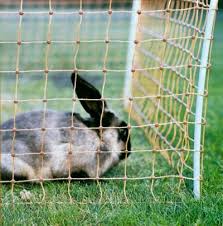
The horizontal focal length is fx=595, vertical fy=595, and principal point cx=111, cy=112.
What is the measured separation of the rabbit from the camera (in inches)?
144

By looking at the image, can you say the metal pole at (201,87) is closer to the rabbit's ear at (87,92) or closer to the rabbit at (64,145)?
the rabbit at (64,145)

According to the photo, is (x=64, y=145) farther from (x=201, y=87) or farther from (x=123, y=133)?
(x=201, y=87)

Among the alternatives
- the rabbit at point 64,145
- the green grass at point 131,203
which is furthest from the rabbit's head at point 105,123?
the green grass at point 131,203

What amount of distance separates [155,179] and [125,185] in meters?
0.28

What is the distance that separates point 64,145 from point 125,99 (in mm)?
640

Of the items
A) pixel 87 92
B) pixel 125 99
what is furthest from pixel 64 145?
pixel 125 99

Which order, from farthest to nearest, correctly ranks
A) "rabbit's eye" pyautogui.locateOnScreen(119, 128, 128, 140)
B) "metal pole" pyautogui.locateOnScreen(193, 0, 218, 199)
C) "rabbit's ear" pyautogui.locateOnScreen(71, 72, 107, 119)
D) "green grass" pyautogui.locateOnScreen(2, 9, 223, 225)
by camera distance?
1. "rabbit's eye" pyautogui.locateOnScreen(119, 128, 128, 140)
2. "rabbit's ear" pyautogui.locateOnScreen(71, 72, 107, 119)
3. "metal pole" pyautogui.locateOnScreen(193, 0, 218, 199)
4. "green grass" pyautogui.locateOnScreen(2, 9, 223, 225)

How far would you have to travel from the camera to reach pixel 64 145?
375cm

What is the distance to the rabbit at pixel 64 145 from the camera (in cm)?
366

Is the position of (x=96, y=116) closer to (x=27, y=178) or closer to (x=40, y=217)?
(x=27, y=178)

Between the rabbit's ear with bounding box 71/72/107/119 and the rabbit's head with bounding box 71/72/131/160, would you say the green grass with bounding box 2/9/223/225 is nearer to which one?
the rabbit's head with bounding box 71/72/131/160

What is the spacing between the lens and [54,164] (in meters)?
3.73

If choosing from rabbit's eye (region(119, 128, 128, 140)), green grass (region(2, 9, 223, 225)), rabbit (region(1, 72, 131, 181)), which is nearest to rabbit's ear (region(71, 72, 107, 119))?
rabbit (region(1, 72, 131, 181))

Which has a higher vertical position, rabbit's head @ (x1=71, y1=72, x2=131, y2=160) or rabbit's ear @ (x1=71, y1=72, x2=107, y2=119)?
rabbit's ear @ (x1=71, y1=72, x2=107, y2=119)
